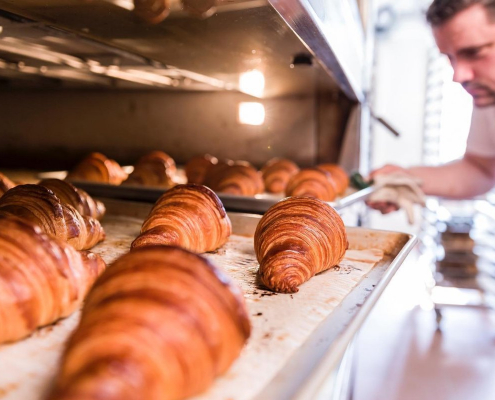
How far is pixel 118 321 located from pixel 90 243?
0.67m

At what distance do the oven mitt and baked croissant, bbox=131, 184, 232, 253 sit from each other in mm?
1202

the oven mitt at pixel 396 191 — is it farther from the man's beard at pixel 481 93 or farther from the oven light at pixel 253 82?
the oven light at pixel 253 82

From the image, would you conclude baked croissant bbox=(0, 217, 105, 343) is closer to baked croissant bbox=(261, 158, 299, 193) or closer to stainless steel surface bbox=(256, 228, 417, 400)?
stainless steel surface bbox=(256, 228, 417, 400)

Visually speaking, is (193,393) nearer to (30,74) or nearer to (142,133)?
(30,74)

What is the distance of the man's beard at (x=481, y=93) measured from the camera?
6.72 feet

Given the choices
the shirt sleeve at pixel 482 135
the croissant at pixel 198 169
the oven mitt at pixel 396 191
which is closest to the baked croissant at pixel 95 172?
the croissant at pixel 198 169

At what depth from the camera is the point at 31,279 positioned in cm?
61

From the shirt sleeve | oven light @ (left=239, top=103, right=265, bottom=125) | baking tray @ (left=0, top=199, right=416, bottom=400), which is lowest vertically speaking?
baking tray @ (left=0, top=199, right=416, bottom=400)

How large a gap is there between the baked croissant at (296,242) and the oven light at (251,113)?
184 cm

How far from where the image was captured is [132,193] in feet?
5.70

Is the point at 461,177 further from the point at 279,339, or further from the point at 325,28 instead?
the point at 279,339

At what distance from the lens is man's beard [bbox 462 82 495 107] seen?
2049 millimetres

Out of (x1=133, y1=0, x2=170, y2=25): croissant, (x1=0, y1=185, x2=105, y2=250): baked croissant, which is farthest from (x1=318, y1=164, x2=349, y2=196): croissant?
(x1=0, y1=185, x2=105, y2=250): baked croissant

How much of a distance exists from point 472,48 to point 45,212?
1.77m
